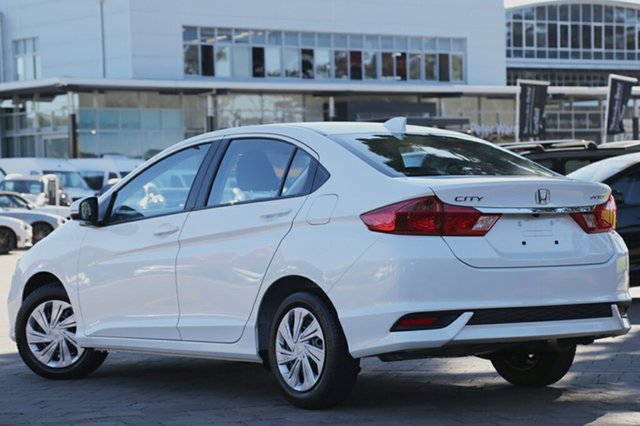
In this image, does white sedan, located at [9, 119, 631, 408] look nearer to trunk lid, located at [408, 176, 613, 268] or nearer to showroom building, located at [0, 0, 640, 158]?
trunk lid, located at [408, 176, 613, 268]

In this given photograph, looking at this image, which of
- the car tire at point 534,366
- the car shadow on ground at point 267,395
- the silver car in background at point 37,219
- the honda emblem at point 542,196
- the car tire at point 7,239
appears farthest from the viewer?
the silver car in background at point 37,219

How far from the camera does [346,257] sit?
643cm

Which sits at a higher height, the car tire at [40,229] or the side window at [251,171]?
the side window at [251,171]

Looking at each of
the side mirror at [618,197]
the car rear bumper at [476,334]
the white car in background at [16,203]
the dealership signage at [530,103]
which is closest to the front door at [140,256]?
the car rear bumper at [476,334]

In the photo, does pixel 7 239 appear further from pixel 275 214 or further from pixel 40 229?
pixel 275 214

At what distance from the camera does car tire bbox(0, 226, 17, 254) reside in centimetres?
2775

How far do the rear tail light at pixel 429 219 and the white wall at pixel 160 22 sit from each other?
49458 mm

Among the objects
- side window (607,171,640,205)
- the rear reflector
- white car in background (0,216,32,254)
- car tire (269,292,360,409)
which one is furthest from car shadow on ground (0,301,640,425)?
white car in background (0,216,32,254)

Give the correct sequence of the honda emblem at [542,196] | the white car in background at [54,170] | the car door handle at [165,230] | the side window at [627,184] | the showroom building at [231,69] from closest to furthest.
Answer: the honda emblem at [542,196] → the car door handle at [165,230] → the side window at [627,184] → the white car in background at [54,170] → the showroom building at [231,69]

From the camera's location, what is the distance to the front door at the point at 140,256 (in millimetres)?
7668

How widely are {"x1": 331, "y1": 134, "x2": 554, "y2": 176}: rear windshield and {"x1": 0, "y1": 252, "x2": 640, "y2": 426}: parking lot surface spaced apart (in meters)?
1.31

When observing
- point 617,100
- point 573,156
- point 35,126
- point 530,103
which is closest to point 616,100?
point 617,100

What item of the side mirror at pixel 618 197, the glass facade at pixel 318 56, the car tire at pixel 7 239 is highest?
the glass facade at pixel 318 56

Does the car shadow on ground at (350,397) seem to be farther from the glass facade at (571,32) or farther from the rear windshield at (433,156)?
the glass facade at (571,32)
